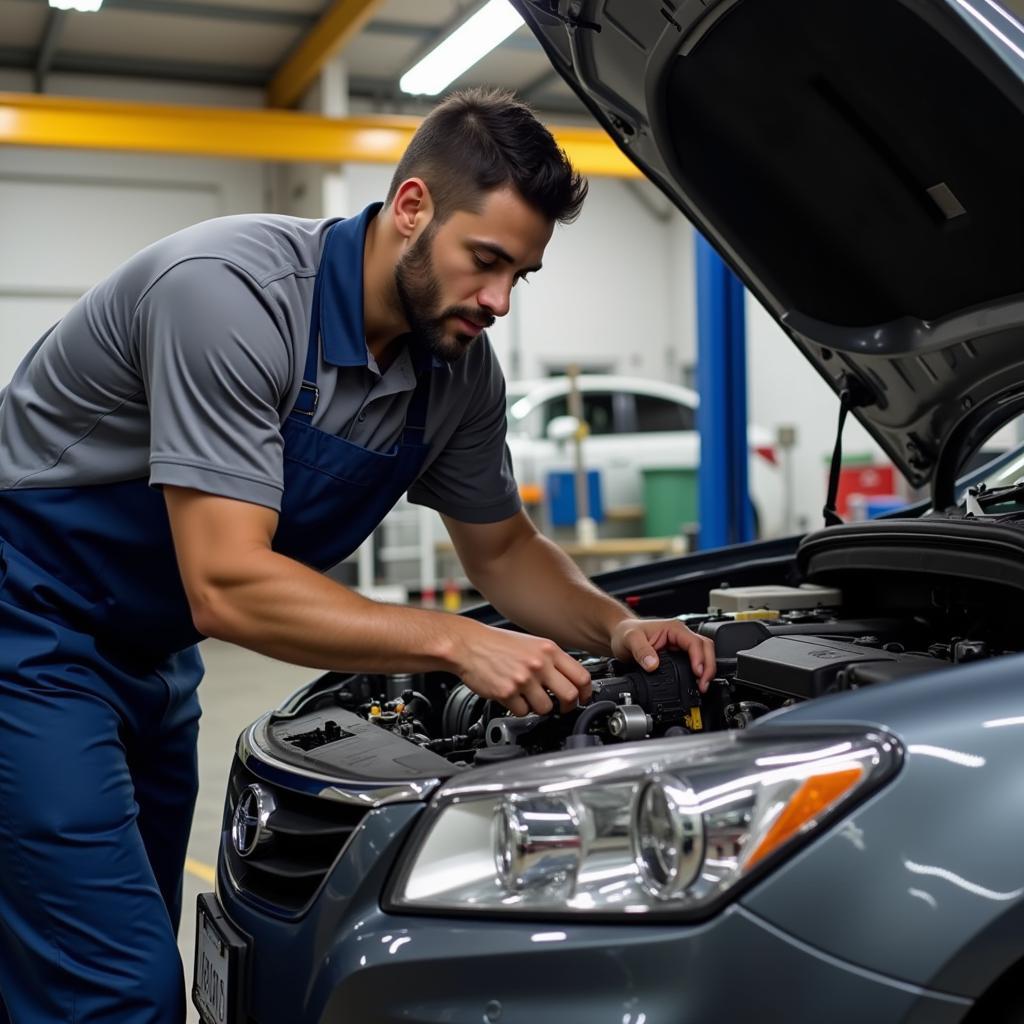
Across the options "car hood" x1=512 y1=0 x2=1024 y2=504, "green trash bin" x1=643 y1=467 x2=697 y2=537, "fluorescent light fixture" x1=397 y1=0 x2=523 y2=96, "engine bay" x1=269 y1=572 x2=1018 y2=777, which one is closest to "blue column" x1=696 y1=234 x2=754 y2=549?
"fluorescent light fixture" x1=397 y1=0 x2=523 y2=96

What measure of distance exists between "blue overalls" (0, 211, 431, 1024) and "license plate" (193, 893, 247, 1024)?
0.12 feet

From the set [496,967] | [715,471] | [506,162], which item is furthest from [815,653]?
[715,471]

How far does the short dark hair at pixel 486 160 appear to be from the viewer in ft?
5.10

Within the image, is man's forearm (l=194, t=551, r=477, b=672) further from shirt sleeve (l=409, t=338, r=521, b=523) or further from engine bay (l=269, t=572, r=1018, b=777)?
shirt sleeve (l=409, t=338, r=521, b=523)

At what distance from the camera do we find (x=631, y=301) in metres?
12.8

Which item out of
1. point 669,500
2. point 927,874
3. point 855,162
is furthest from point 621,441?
point 927,874

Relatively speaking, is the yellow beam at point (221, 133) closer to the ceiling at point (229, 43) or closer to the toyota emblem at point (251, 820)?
the ceiling at point (229, 43)

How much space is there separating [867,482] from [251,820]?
818 cm

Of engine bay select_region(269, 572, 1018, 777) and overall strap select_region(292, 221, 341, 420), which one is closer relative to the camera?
engine bay select_region(269, 572, 1018, 777)

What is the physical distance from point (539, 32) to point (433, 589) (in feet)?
22.8

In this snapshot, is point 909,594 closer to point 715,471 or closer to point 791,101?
point 791,101

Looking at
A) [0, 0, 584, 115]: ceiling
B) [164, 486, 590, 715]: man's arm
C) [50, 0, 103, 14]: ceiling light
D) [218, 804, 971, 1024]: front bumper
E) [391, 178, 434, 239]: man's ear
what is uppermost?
[0, 0, 584, 115]: ceiling

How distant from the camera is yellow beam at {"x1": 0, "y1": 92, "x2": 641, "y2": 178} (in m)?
7.70

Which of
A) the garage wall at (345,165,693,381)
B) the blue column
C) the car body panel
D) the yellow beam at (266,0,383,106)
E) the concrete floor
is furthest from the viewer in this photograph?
the garage wall at (345,165,693,381)
